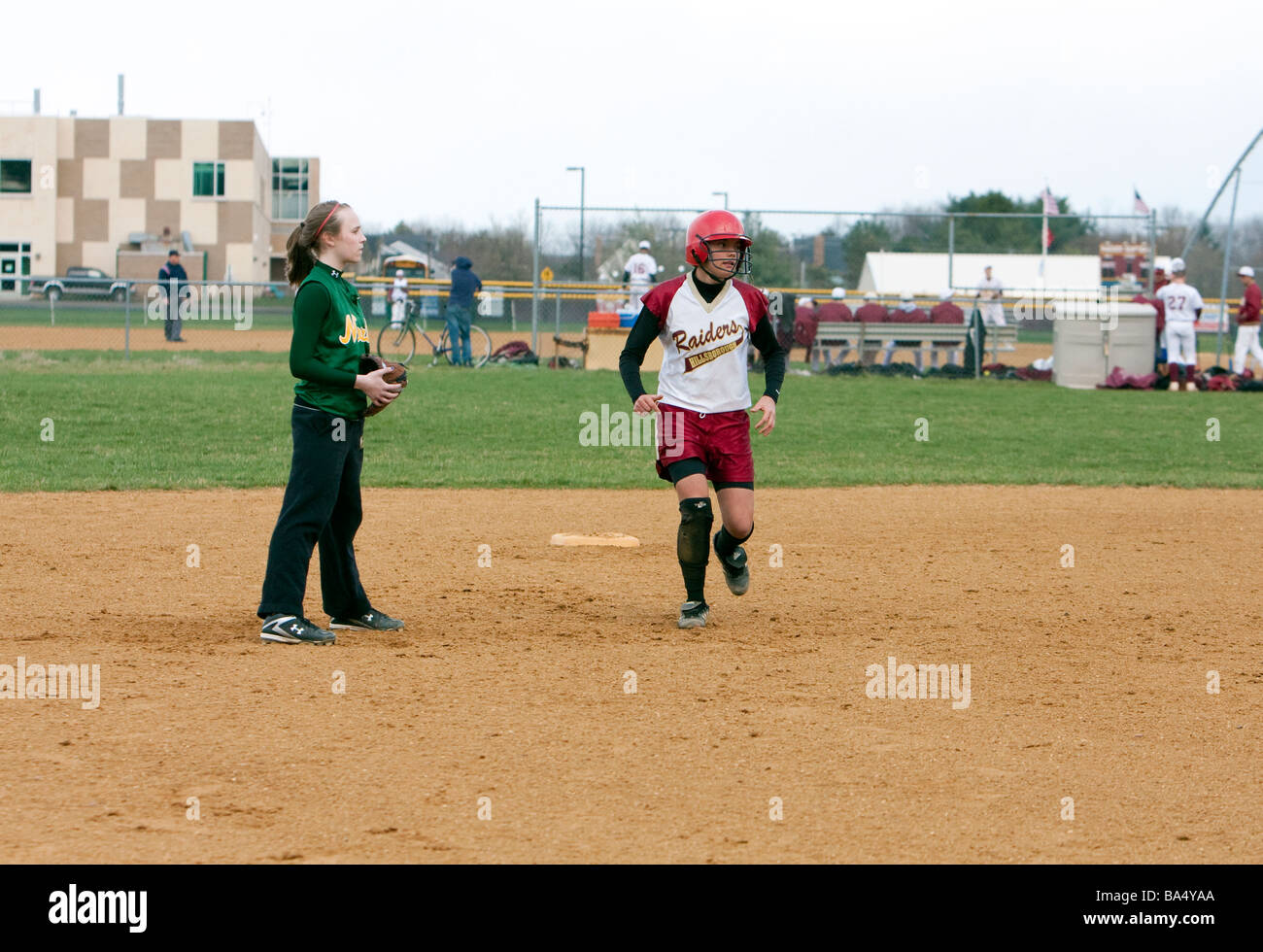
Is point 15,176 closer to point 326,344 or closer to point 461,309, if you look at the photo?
point 461,309

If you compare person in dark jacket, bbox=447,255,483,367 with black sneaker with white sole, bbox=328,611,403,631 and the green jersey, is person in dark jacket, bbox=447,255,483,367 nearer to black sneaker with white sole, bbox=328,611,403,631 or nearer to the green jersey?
black sneaker with white sole, bbox=328,611,403,631

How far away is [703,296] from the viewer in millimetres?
6895

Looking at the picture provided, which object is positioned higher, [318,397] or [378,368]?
[378,368]

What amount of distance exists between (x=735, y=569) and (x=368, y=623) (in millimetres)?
1902

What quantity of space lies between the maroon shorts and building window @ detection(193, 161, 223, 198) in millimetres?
61016

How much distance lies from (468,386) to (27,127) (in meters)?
51.4

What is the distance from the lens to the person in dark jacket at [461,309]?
22.8 meters

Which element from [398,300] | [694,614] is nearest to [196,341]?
[398,300]

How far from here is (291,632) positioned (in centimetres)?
624

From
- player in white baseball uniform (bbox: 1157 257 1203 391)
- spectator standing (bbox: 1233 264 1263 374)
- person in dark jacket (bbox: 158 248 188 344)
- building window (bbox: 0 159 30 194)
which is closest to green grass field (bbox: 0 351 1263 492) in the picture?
player in white baseball uniform (bbox: 1157 257 1203 391)

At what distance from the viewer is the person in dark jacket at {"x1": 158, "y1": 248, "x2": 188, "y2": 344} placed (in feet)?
82.1

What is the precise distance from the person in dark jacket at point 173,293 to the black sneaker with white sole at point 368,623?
18.6m

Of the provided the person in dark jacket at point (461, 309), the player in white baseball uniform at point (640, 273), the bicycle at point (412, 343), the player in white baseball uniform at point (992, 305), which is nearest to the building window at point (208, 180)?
the bicycle at point (412, 343)
